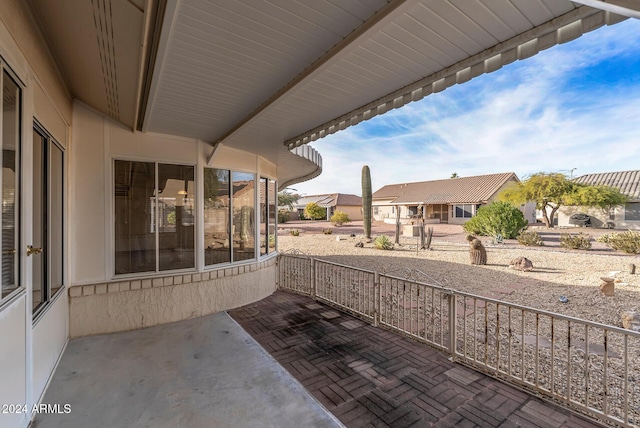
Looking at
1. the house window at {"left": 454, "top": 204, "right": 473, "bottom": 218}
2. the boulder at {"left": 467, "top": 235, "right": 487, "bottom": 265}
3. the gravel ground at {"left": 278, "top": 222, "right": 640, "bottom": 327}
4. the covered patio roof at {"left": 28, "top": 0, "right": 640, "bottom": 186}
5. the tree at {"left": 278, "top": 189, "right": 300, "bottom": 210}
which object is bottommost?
the gravel ground at {"left": 278, "top": 222, "right": 640, "bottom": 327}

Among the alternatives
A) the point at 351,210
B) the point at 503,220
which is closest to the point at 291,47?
the point at 503,220

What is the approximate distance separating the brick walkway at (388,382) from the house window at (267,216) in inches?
81.3

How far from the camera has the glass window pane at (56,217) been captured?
314cm

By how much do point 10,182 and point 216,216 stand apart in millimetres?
3060

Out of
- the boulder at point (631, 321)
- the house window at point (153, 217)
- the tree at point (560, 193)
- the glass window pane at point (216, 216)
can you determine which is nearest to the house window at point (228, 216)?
the glass window pane at point (216, 216)

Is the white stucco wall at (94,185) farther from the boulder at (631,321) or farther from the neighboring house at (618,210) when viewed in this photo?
the neighboring house at (618,210)

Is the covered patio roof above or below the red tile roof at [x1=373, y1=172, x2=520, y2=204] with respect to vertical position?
below

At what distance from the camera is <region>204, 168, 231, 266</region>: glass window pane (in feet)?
15.9

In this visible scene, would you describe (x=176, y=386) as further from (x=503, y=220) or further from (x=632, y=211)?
(x=632, y=211)

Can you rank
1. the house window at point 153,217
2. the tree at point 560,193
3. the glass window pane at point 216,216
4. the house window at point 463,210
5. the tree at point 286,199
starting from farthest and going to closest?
the tree at point 286,199 < the house window at point 463,210 < the tree at point 560,193 < the glass window pane at point 216,216 < the house window at point 153,217

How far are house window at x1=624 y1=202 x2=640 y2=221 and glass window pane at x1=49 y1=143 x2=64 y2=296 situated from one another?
30337 mm

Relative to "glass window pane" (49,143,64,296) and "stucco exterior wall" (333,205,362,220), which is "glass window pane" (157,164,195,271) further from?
"stucco exterior wall" (333,205,362,220)

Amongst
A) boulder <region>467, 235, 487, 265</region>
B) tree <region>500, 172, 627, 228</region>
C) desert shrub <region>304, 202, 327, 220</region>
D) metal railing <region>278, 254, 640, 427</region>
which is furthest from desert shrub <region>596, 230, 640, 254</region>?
desert shrub <region>304, 202, 327, 220</region>

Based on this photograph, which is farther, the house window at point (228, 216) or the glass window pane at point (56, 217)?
the house window at point (228, 216)
